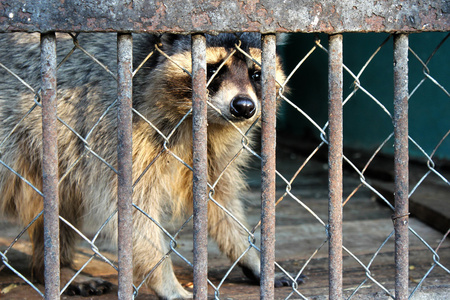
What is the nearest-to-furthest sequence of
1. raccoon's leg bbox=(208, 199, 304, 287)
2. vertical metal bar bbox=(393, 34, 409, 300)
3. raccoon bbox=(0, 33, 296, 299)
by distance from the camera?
1. vertical metal bar bbox=(393, 34, 409, 300)
2. raccoon bbox=(0, 33, 296, 299)
3. raccoon's leg bbox=(208, 199, 304, 287)

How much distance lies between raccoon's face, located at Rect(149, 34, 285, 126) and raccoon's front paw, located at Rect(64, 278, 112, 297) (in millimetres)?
961

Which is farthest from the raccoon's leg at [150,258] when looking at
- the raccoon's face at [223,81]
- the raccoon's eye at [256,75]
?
the raccoon's eye at [256,75]

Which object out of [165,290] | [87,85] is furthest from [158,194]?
[87,85]

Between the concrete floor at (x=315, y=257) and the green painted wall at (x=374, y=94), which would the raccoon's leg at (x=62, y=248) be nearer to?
the concrete floor at (x=315, y=257)

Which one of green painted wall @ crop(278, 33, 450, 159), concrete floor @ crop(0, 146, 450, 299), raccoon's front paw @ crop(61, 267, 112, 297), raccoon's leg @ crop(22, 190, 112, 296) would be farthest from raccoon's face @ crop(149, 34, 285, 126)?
green painted wall @ crop(278, 33, 450, 159)

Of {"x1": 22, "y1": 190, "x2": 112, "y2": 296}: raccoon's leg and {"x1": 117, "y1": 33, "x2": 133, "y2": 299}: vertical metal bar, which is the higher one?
{"x1": 117, "y1": 33, "x2": 133, "y2": 299}: vertical metal bar

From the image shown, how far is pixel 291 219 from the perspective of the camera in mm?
4129

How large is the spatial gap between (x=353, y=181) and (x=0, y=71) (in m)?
3.66

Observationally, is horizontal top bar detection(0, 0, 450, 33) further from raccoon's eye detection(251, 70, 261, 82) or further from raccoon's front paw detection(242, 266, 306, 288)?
raccoon's front paw detection(242, 266, 306, 288)

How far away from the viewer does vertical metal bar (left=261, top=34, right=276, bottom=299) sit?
185 cm

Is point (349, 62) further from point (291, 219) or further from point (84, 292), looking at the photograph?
point (84, 292)

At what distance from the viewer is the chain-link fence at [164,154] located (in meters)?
1.83

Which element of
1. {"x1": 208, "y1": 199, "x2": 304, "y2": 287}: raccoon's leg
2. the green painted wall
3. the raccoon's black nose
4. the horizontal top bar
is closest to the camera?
the horizontal top bar

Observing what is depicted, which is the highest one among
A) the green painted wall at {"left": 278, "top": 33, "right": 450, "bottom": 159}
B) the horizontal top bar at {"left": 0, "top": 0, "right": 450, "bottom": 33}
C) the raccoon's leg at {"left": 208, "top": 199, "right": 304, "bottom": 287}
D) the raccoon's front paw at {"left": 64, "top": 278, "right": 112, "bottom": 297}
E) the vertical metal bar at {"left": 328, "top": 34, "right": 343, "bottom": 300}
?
the green painted wall at {"left": 278, "top": 33, "right": 450, "bottom": 159}
